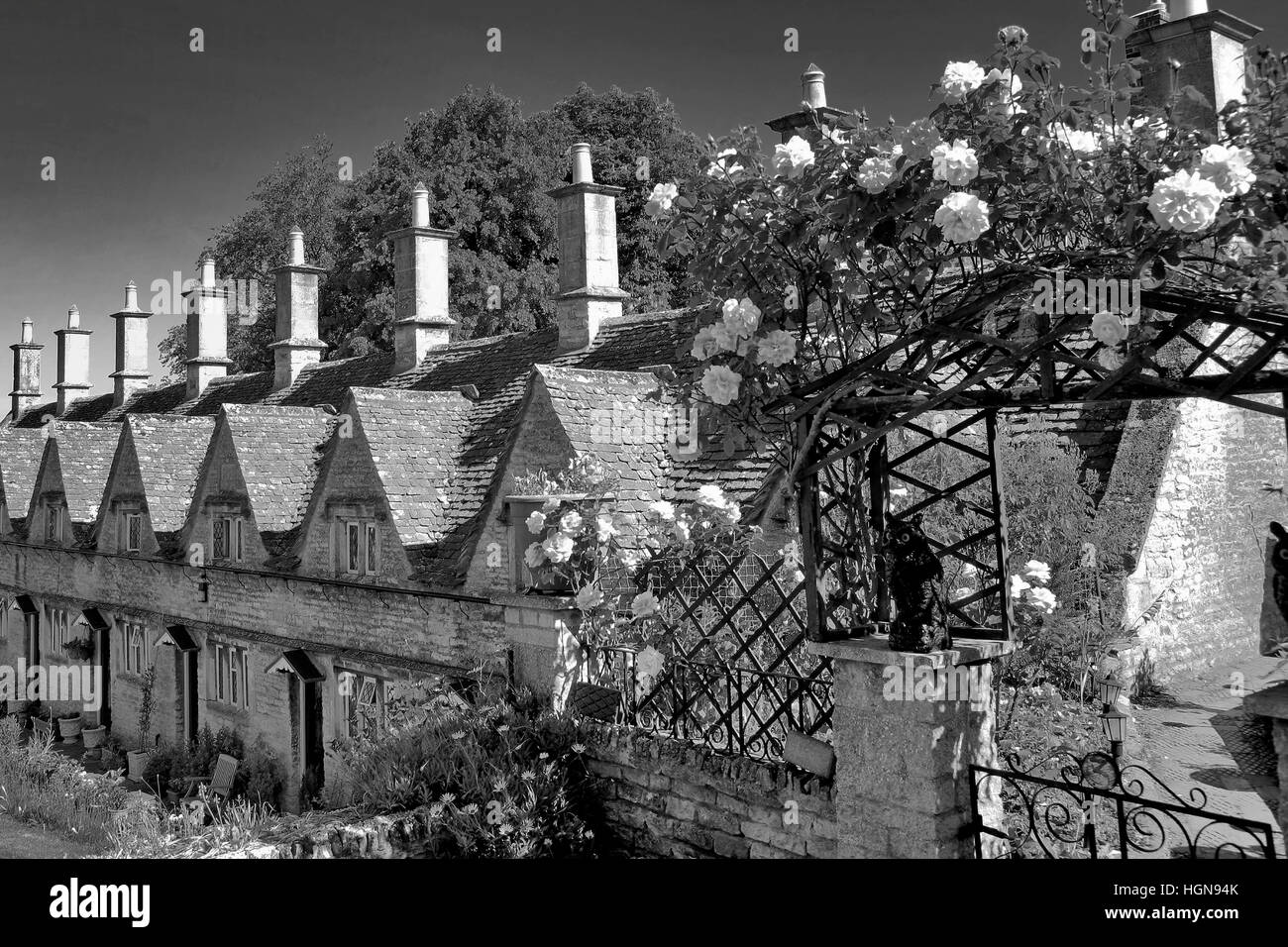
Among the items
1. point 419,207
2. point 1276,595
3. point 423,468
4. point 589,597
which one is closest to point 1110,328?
point 1276,595

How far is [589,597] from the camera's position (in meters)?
9.49

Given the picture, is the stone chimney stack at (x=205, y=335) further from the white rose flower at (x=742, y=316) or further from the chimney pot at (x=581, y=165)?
the white rose flower at (x=742, y=316)

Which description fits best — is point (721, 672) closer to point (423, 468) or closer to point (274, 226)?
point (423, 468)

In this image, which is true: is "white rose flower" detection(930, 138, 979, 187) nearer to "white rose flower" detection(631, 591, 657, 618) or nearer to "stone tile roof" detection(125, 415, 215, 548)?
"white rose flower" detection(631, 591, 657, 618)

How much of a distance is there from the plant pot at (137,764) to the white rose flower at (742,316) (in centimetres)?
1834

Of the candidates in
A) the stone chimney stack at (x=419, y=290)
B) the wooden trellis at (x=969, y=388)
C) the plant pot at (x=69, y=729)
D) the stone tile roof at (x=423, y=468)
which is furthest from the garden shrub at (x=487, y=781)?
the plant pot at (x=69, y=729)

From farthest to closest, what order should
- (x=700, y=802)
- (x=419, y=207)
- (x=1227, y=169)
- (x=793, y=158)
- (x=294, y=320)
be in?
(x=294, y=320), (x=419, y=207), (x=700, y=802), (x=793, y=158), (x=1227, y=169)

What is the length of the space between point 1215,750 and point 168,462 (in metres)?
20.1

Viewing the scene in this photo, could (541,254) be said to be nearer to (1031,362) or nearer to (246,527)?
(246,527)

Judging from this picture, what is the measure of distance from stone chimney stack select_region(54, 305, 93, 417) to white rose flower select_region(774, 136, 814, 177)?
42.4 m

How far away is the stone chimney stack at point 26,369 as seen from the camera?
47.9 m

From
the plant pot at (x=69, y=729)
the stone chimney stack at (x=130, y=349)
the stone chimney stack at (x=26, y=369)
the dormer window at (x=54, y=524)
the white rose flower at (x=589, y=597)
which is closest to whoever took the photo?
the white rose flower at (x=589, y=597)

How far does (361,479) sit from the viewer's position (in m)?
15.6

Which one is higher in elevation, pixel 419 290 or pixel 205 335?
pixel 205 335
